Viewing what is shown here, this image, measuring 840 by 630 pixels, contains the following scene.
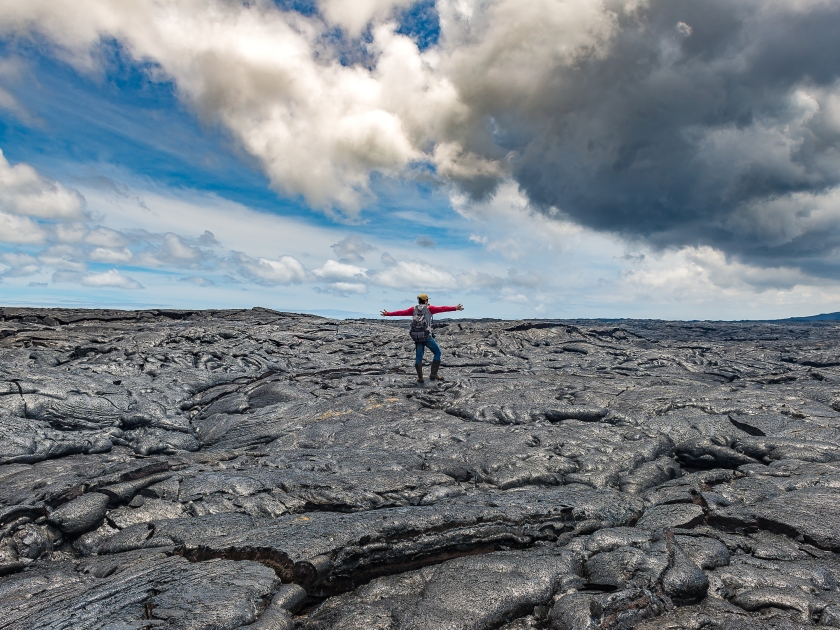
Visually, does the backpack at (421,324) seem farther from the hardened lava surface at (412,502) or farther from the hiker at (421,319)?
the hardened lava surface at (412,502)

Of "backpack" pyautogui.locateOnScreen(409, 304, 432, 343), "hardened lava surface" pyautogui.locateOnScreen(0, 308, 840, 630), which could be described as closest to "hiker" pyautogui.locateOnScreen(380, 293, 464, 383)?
"backpack" pyautogui.locateOnScreen(409, 304, 432, 343)

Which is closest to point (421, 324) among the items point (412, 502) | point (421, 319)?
point (421, 319)

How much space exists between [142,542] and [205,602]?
253 centimetres

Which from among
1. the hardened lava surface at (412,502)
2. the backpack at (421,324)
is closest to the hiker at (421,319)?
the backpack at (421,324)

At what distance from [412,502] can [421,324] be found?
817 centimetres

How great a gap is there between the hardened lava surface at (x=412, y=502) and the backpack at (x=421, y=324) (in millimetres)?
1859

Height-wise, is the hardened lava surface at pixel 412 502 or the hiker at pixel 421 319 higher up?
the hiker at pixel 421 319

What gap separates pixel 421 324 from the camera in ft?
51.2

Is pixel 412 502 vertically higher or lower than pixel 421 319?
lower

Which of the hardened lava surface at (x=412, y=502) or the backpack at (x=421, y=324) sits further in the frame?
the backpack at (x=421, y=324)

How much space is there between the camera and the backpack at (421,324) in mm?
15539

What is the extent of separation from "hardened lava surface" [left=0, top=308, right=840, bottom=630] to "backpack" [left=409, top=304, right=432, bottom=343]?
1.86 m

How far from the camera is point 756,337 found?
42.3 m

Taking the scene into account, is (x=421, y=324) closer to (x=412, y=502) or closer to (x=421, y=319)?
(x=421, y=319)
